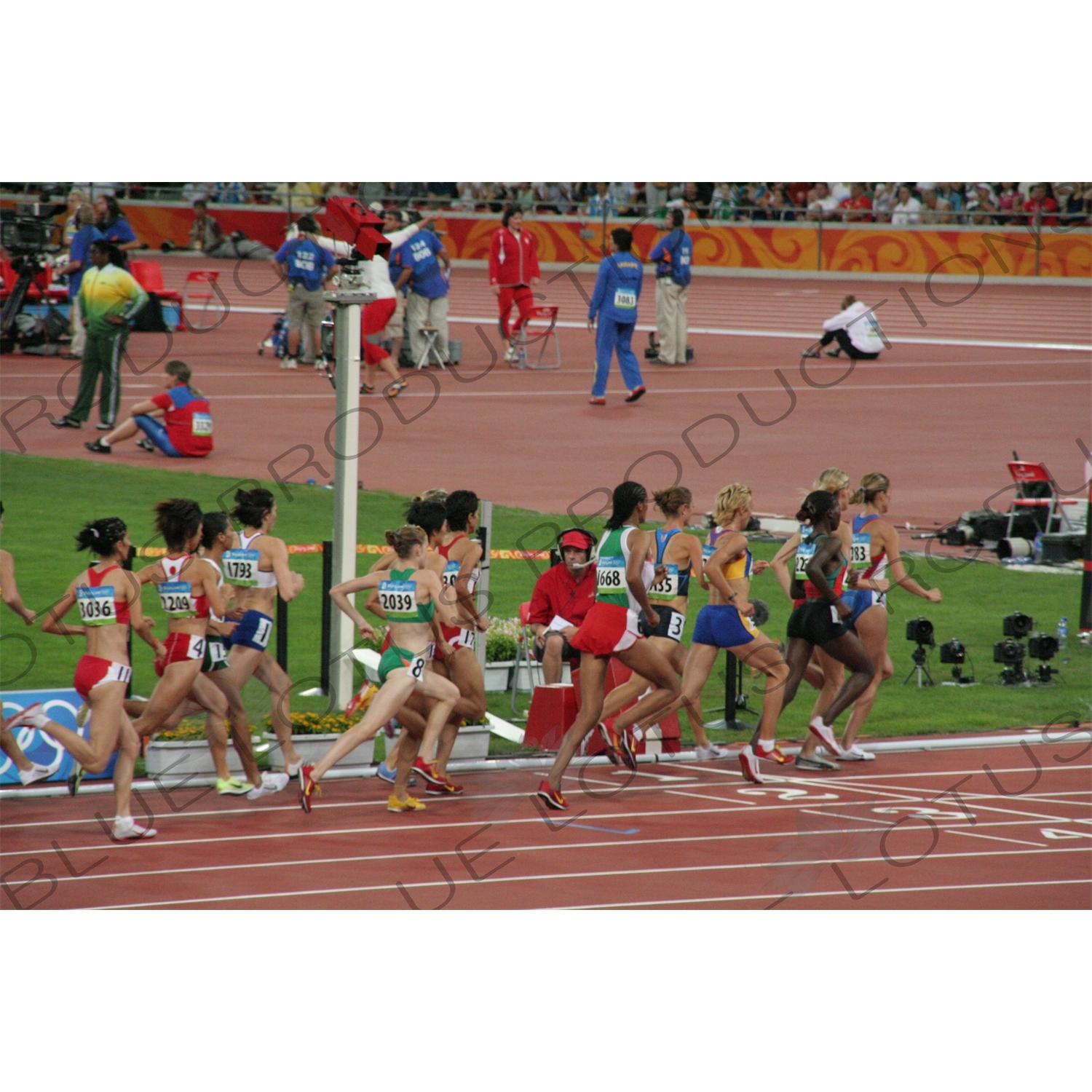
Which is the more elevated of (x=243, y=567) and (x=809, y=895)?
(x=243, y=567)

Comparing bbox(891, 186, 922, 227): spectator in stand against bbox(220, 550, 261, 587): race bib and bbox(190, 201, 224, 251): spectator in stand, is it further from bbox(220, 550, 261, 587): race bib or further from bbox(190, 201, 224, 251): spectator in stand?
bbox(220, 550, 261, 587): race bib

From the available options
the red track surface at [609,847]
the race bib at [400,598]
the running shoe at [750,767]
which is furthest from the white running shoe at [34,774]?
the running shoe at [750,767]

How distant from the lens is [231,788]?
9.76 m

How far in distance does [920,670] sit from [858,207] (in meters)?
25.9

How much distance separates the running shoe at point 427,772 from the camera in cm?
980

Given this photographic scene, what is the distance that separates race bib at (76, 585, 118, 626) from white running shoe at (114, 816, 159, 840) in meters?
1.02

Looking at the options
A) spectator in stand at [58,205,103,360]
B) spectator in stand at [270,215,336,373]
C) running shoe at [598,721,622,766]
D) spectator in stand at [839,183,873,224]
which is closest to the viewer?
running shoe at [598,721,622,766]

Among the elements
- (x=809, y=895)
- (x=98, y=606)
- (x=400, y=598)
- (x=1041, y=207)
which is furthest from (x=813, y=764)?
(x=1041, y=207)

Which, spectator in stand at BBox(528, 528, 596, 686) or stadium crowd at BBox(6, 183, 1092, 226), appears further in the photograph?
stadium crowd at BBox(6, 183, 1092, 226)

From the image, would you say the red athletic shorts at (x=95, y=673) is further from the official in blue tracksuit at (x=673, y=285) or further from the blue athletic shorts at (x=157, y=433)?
the official in blue tracksuit at (x=673, y=285)

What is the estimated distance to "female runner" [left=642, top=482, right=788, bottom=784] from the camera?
1033cm

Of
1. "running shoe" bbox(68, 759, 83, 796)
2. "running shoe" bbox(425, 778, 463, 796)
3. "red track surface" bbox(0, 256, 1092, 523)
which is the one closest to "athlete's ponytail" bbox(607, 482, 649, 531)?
"running shoe" bbox(425, 778, 463, 796)

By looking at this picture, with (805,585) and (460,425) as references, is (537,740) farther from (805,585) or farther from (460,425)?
(460,425)

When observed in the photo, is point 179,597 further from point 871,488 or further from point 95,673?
point 871,488
